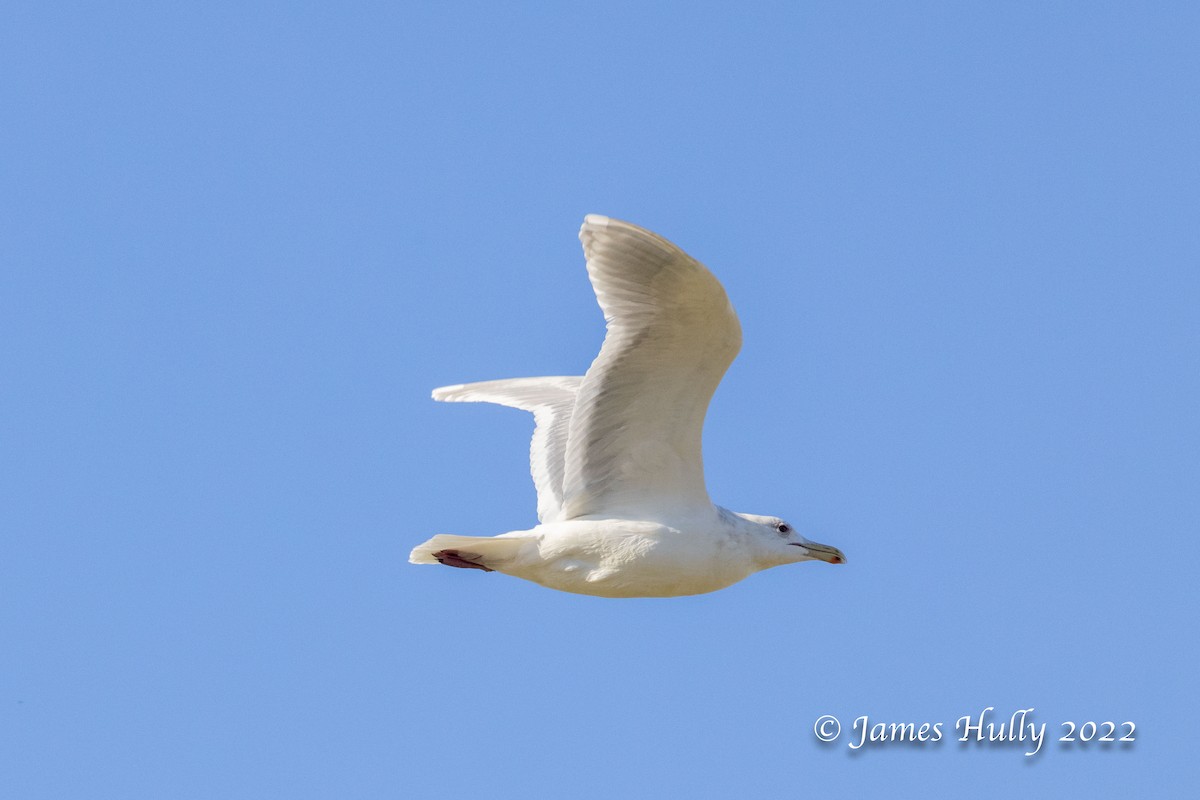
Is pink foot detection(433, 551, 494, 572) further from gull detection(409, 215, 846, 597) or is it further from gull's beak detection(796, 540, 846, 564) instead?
gull's beak detection(796, 540, 846, 564)

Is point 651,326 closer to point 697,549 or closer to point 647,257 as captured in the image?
point 647,257

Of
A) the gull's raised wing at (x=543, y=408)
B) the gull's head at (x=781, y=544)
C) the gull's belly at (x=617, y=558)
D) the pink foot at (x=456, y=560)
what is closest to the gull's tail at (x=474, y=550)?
the pink foot at (x=456, y=560)

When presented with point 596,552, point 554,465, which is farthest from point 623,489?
point 554,465

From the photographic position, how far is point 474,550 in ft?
46.5

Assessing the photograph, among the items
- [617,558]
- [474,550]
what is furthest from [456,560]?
[617,558]

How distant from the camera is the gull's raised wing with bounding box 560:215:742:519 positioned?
41.9ft

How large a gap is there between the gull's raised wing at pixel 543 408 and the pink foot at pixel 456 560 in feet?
3.26

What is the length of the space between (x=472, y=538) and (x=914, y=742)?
373 cm

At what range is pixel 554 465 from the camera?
15.8 m

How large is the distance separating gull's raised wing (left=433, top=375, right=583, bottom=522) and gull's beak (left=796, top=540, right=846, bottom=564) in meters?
1.91

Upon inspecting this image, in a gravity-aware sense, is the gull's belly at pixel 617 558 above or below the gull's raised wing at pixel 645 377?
below

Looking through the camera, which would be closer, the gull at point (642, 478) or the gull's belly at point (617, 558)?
the gull at point (642, 478)

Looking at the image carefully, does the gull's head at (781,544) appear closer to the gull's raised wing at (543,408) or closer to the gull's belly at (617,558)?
the gull's belly at (617,558)

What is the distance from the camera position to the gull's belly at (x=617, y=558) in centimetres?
1418
